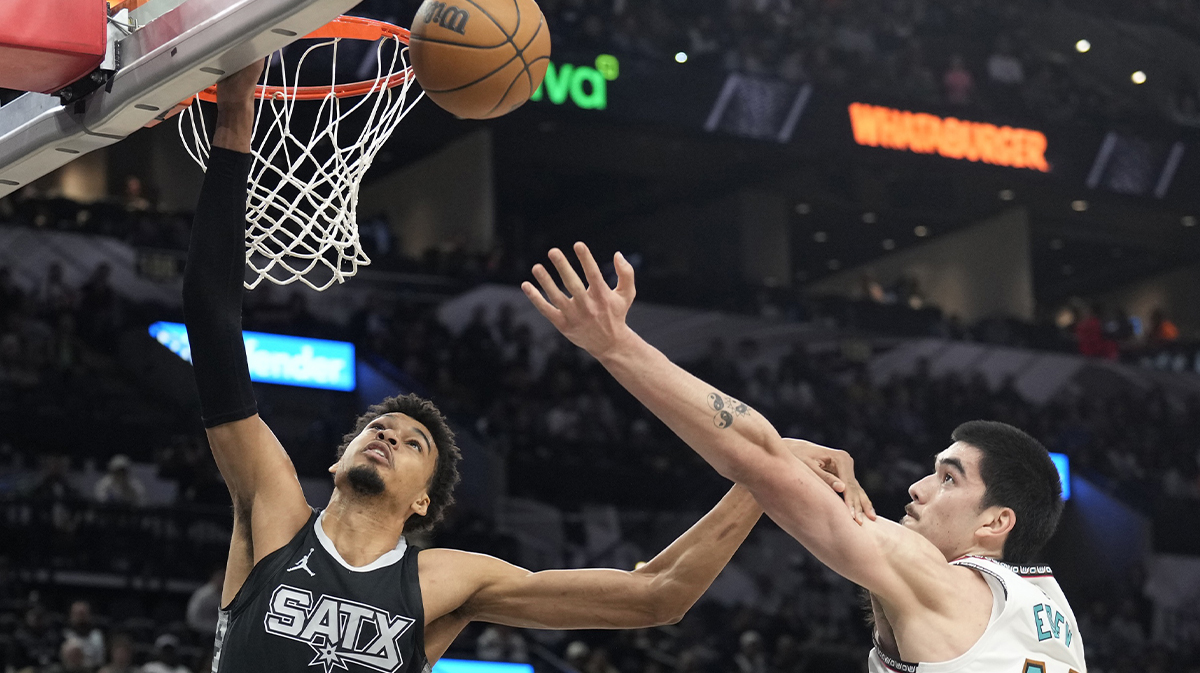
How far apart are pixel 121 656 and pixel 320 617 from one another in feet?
23.6

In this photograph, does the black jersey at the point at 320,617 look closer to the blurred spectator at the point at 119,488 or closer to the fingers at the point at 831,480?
the fingers at the point at 831,480

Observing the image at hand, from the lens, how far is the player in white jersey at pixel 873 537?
310 centimetres

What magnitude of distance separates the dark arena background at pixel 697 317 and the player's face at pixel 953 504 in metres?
7.92

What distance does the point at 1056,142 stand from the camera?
2178 cm

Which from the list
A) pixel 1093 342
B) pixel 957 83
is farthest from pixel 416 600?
pixel 1093 342

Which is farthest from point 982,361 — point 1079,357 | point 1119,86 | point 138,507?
point 138,507

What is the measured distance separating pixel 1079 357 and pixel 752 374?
6.09 metres

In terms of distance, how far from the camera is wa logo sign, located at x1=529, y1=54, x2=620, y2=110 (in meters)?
18.4

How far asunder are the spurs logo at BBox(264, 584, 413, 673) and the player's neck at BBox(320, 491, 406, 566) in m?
0.16

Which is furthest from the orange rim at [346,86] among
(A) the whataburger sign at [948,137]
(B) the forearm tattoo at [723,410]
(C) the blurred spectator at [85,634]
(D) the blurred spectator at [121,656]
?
(A) the whataburger sign at [948,137]

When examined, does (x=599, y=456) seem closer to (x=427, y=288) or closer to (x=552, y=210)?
(x=427, y=288)

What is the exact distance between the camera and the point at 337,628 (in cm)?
349

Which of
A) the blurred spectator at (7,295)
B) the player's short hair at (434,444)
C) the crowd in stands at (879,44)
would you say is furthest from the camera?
the crowd in stands at (879,44)

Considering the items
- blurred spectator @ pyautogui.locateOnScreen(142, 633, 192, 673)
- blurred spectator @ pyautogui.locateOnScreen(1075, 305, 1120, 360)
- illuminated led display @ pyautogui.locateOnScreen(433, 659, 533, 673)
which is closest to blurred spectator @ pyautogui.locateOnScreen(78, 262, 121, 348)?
blurred spectator @ pyautogui.locateOnScreen(142, 633, 192, 673)
